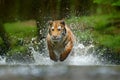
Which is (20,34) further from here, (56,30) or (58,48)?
(56,30)

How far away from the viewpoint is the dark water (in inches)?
122

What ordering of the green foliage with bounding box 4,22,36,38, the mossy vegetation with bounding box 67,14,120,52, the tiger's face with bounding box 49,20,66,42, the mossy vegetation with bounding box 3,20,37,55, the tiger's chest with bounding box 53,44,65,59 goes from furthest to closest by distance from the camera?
the green foliage with bounding box 4,22,36,38
the mossy vegetation with bounding box 3,20,37,55
the mossy vegetation with bounding box 67,14,120,52
the tiger's chest with bounding box 53,44,65,59
the tiger's face with bounding box 49,20,66,42

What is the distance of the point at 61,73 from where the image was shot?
3.21 m

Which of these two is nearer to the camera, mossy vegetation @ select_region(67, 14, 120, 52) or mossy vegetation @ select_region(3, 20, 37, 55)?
mossy vegetation @ select_region(67, 14, 120, 52)

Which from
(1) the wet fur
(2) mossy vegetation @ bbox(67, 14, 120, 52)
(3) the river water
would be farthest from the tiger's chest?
(3) the river water

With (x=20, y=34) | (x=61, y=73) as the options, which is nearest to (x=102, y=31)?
(x=20, y=34)

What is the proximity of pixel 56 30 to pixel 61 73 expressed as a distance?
339 centimetres

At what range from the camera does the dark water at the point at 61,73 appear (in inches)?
122

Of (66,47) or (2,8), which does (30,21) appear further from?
(66,47)

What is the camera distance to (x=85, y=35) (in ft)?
40.3

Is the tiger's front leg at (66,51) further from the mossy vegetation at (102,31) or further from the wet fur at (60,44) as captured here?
the mossy vegetation at (102,31)

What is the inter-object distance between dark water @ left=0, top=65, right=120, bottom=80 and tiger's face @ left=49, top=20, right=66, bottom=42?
10.5 feet

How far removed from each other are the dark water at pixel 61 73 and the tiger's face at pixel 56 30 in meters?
3.20

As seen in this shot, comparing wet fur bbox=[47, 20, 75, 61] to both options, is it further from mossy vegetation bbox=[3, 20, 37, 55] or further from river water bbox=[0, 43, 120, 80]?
mossy vegetation bbox=[3, 20, 37, 55]
